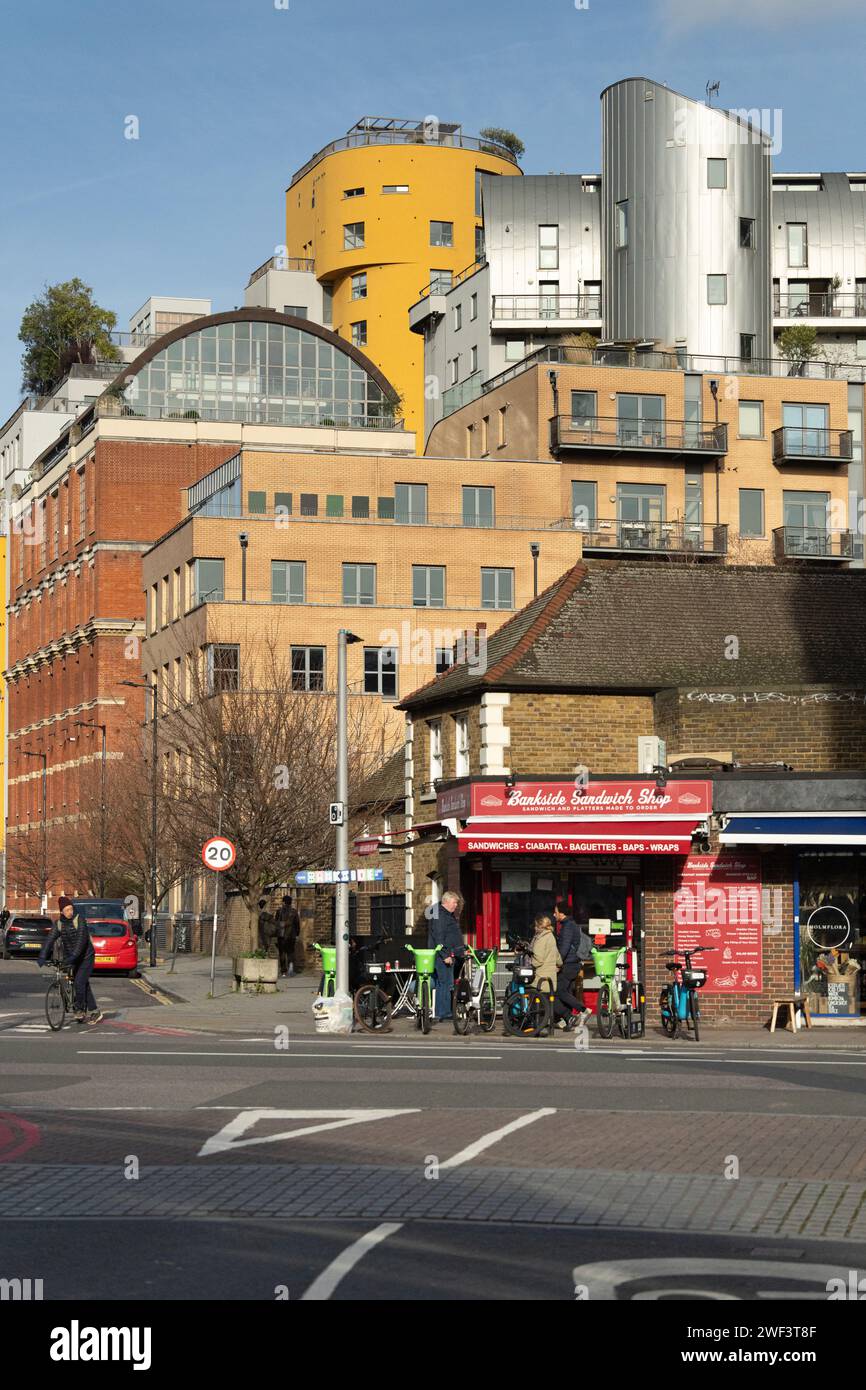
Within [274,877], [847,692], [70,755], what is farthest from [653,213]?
[847,692]

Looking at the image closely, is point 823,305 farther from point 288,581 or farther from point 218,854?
point 218,854

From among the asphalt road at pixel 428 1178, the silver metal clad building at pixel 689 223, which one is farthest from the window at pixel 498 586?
the asphalt road at pixel 428 1178

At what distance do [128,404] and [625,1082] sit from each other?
78236mm

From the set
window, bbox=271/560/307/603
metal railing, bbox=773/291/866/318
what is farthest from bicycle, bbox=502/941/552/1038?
metal railing, bbox=773/291/866/318

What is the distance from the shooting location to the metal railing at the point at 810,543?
79.4m

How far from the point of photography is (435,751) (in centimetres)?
3809

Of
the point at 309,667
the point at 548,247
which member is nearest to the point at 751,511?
the point at 548,247

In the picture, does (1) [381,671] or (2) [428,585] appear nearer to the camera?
(1) [381,671]

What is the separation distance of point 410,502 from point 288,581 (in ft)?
21.5

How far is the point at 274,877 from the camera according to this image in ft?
145

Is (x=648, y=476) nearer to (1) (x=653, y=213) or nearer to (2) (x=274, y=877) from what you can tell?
(1) (x=653, y=213)

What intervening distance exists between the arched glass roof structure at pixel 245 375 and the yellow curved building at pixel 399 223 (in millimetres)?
9260

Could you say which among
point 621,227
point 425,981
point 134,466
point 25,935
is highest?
point 621,227

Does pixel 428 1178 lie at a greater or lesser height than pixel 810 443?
lesser
